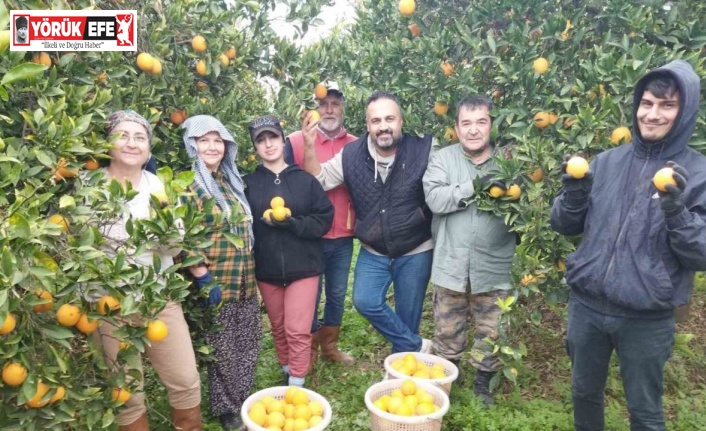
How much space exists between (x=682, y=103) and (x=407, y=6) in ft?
6.11

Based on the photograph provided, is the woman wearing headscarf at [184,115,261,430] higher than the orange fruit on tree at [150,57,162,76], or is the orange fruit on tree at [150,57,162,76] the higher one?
the orange fruit on tree at [150,57,162,76]

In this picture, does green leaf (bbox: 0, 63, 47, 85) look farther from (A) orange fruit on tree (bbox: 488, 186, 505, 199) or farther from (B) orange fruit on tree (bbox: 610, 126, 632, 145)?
(B) orange fruit on tree (bbox: 610, 126, 632, 145)

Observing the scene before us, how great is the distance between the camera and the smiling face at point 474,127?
2.92m

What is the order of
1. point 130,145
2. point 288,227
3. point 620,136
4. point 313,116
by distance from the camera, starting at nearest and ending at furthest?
point 130,145 < point 620,136 < point 288,227 < point 313,116

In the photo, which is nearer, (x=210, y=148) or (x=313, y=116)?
(x=210, y=148)

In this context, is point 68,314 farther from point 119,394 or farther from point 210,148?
point 210,148

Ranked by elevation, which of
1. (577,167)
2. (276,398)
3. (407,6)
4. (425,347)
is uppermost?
(407,6)

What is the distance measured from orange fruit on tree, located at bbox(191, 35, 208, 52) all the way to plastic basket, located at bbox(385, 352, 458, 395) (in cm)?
213

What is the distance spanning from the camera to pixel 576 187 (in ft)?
7.10

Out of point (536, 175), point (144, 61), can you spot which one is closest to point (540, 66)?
point (536, 175)

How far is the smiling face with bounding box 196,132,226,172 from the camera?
2.80 meters

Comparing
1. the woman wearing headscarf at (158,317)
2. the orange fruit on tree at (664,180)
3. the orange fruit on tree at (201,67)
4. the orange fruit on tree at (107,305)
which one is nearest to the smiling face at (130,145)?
the woman wearing headscarf at (158,317)

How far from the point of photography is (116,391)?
6.95 ft

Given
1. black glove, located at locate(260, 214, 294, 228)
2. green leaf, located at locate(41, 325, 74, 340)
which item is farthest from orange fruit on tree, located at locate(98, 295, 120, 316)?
black glove, located at locate(260, 214, 294, 228)
